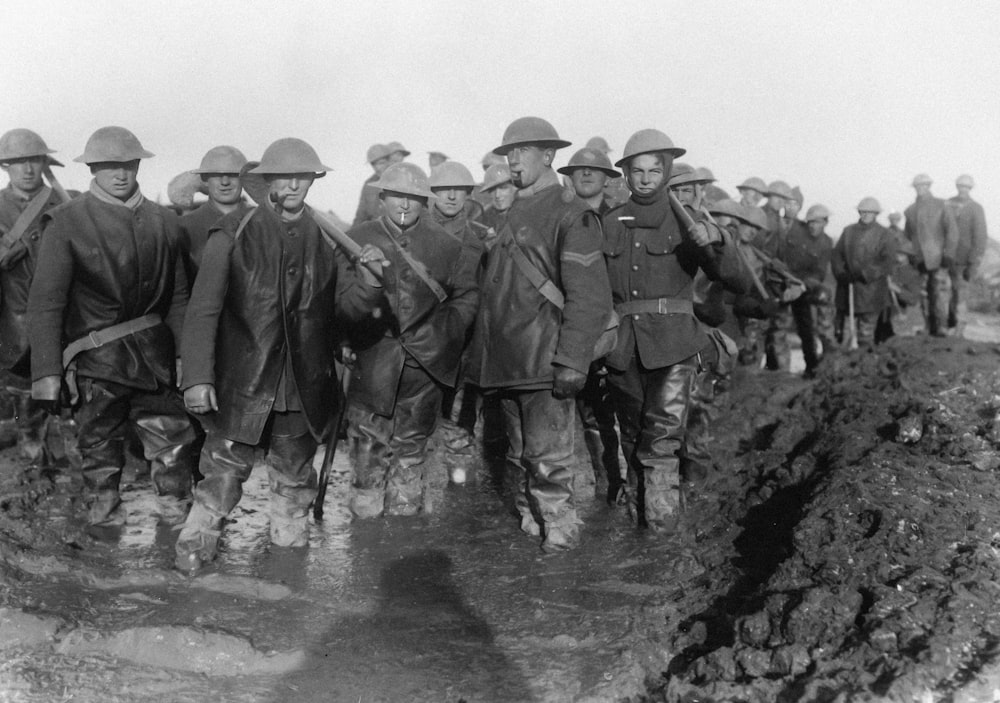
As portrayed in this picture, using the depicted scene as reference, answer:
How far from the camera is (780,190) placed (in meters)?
12.4

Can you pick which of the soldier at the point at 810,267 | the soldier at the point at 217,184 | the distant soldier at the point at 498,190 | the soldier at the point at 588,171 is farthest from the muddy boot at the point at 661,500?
the soldier at the point at 810,267

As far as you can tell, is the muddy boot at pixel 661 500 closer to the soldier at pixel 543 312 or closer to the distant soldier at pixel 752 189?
the soldier at pixel 543 312

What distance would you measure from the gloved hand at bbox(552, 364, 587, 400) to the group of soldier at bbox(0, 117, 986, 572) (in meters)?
0.01

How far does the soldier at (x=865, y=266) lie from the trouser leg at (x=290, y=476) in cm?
883

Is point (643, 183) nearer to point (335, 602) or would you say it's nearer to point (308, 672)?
point (335, 602)

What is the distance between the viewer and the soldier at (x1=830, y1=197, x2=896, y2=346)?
1177cm

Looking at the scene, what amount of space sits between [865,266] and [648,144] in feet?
24.4

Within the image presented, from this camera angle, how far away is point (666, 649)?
4008mm

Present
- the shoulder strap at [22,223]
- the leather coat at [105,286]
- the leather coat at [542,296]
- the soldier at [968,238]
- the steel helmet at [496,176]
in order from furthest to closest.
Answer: the soldier at [968,238], the steel helmet at [496,176], the shoulder strap at [22,223], the leather coat at [542,296], the leather coat at [105,286]

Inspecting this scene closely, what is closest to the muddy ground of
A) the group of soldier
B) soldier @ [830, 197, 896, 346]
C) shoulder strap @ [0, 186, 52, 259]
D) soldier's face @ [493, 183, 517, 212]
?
the group of soldier

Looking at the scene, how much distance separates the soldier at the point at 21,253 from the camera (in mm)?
6430

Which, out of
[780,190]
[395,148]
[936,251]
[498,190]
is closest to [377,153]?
[395,148]

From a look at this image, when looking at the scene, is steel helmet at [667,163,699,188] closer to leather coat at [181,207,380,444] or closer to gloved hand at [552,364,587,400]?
gloved hand at [552,364,587,400]

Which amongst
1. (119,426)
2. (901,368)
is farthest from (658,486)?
(901,368)
